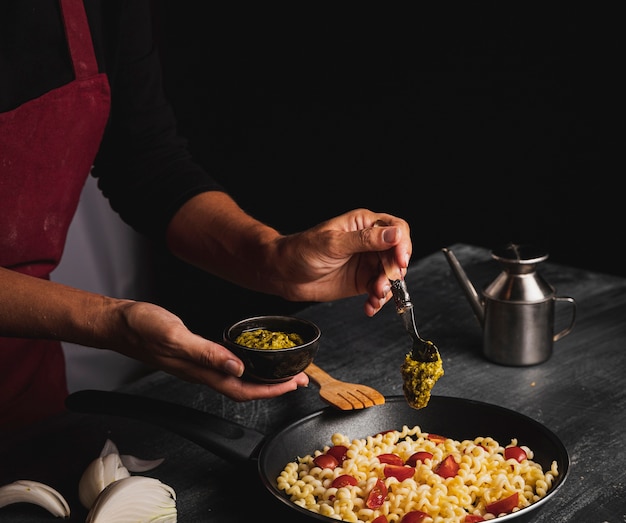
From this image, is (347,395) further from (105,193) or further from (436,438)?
(105,193)

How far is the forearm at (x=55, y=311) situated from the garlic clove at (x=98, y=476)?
0.63 feet

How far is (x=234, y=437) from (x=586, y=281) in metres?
1.34

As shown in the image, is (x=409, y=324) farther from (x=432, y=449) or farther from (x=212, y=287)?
(x=212, y=287)

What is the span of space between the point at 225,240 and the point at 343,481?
716 millimetres

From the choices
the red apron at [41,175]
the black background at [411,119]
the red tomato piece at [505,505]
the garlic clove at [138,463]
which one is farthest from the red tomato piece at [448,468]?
the black background at [411,119]

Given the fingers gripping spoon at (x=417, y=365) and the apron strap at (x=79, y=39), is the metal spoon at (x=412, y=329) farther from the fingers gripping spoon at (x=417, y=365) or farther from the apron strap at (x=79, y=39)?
the apron strap at (x=79, y=39)

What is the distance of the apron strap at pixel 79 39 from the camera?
1.79 metres

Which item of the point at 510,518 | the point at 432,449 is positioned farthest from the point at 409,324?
the point at 510,518

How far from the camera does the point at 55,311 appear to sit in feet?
4.53

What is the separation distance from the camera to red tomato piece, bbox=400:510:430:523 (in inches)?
47.0

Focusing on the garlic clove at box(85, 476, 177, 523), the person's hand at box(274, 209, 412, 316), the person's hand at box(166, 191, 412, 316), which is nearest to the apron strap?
the person's hand at box(166, 191, 412, 316)

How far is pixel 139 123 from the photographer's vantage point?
1.98 m

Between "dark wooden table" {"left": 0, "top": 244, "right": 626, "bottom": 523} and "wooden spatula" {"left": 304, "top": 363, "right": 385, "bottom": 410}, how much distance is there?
0.41 ft

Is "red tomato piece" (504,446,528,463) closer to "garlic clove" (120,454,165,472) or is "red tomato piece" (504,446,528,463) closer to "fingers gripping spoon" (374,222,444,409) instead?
"fingers gripping spoon" (374,222,444,409)
